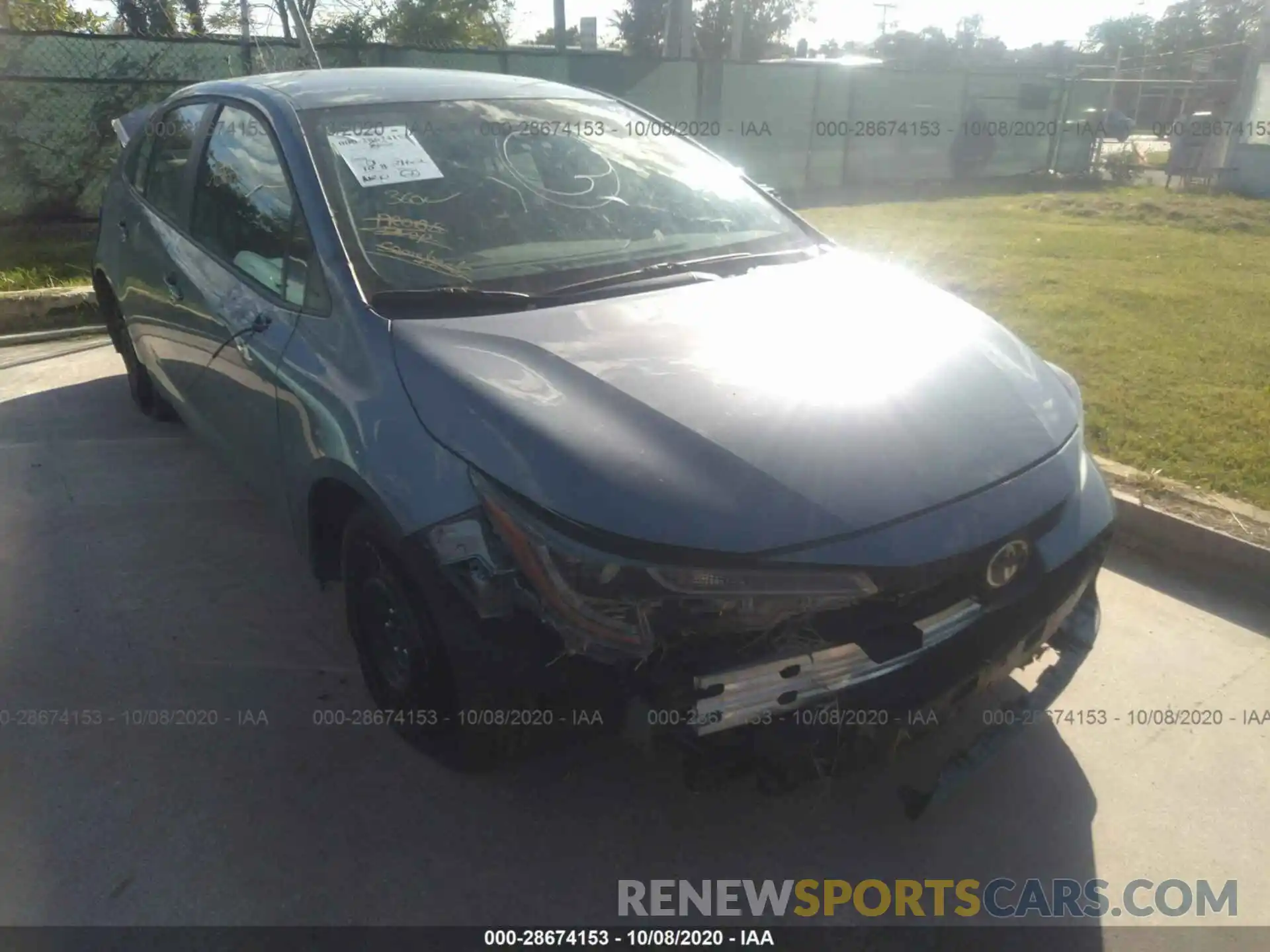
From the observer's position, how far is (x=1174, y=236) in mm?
10453

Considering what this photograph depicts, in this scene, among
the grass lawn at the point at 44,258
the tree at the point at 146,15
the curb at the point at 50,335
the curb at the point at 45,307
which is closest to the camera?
the curb at the point at 50,335

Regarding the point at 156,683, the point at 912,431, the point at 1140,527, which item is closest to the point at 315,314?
the point at 156,683

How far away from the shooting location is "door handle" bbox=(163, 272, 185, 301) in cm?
369

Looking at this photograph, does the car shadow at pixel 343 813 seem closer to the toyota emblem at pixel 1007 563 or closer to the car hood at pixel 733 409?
the toyota emblem at pixel 1007 563

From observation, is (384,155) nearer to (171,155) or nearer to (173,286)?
(173,286)

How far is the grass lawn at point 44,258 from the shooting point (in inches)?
291

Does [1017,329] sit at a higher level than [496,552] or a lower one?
lower

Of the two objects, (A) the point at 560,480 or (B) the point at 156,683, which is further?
(B) the point at 156,683

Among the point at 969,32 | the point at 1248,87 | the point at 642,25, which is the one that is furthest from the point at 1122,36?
the point at 1248,87

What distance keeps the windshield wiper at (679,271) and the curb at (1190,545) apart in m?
1.52

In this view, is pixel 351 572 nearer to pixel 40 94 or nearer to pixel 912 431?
pixel 912 431

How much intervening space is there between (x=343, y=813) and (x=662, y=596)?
1150mm

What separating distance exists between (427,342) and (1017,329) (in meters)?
4.78

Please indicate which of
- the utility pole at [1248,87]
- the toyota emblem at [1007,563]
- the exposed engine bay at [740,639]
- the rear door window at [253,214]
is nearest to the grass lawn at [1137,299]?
the toyota emblem at [1007,563]
